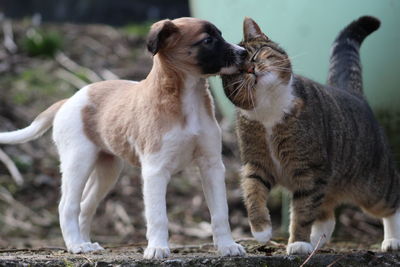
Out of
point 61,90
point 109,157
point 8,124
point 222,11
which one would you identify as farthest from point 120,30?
point 109,157

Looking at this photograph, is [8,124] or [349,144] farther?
[8,124]

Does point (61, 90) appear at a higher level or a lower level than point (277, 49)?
lower

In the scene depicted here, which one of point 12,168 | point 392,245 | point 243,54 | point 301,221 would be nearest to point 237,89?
point 243,54

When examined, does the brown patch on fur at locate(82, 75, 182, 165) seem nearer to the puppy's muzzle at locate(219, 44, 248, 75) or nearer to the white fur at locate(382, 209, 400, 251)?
the puppy's muzzle at locate(219, 44, 248, 75)

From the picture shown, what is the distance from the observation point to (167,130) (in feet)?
9.89

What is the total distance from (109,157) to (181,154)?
0.66 meters

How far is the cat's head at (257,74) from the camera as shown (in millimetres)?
3289

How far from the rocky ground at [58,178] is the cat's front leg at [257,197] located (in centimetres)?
14

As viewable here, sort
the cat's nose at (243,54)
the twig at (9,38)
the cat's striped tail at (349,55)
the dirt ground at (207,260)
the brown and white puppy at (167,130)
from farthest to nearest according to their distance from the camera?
the twig at (9,38) → the cat's striped tail at (349,55) → the cat's nose at (243,54) → the brown and white puppy at (167,130) → the dirt ground at (207,260)

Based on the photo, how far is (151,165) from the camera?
9.95 ft

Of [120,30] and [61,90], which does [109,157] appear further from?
[120,30]

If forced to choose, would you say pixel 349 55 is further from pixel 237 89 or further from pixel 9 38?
pixel 9 38

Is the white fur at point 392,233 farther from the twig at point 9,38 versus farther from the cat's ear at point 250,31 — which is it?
the twig at point 9,38

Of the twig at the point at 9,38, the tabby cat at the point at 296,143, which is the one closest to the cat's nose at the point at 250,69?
the tabby cat at the point at 296,143
